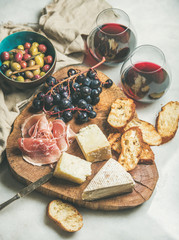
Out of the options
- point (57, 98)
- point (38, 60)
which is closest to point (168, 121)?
point (57, 98)

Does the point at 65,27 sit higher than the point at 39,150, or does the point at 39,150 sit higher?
the point at 65,27

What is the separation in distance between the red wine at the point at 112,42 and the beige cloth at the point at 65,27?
0.19 metres

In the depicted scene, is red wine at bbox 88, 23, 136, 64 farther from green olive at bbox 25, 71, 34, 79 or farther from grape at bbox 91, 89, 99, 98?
green olive at bbox 25, 71, 34, 79

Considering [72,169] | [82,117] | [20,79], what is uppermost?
[20,79]

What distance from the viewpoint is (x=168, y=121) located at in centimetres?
203

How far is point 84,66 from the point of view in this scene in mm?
2246

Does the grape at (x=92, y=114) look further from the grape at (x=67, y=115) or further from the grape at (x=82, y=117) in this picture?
the grape at (x=67, y=115)

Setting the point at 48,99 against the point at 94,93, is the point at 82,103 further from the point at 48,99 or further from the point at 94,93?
the point at 48,99

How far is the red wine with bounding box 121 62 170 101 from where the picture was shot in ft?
6.10

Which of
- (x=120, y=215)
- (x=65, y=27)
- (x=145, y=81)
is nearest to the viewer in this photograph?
(x=120, y=215)

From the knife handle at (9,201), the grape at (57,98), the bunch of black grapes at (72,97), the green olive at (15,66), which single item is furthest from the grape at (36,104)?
the knife handle at (9,201)

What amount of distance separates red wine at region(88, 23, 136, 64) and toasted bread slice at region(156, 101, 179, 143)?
521mm

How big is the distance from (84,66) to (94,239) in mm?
1291

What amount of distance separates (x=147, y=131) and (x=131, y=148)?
0.70ft
